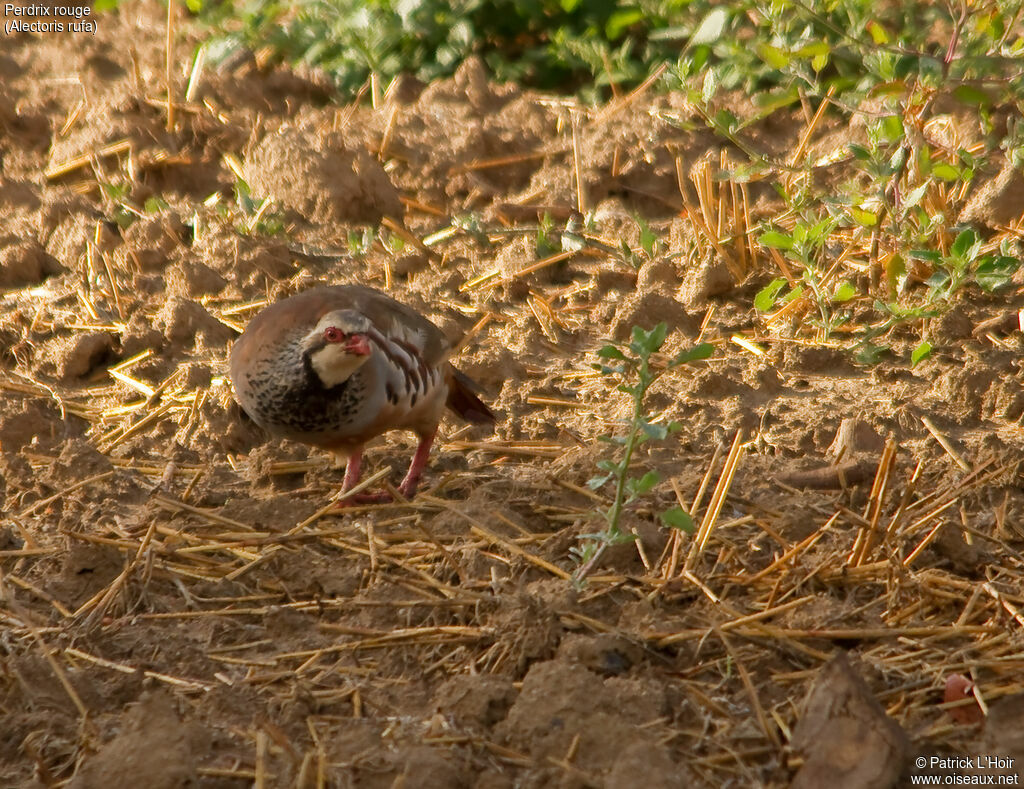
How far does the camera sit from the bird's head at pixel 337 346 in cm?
371

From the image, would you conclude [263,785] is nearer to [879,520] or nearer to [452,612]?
[452,612]

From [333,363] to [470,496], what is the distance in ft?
1.77

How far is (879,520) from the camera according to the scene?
3.38 meters

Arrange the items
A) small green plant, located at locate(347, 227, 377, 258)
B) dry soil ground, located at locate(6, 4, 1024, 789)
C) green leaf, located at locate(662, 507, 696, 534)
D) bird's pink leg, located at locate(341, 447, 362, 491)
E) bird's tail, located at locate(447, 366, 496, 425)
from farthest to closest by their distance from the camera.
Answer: small green plant, located at locate(347, 227, 377, 258)
bird's tail, located at locate(447, 366, 496, 425)
bird's pink leg, located at locate(341, 447, 362, 491)
green leaf, located at locate(662, 507, 696, 534)
dry soil ground, located at locate(6, 4, 1024, 789)

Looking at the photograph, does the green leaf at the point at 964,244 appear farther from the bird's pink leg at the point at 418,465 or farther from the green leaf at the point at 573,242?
the bird's pink leg at the point at 418,465

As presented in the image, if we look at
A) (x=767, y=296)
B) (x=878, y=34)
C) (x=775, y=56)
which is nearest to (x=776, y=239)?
(x=767, y=296)

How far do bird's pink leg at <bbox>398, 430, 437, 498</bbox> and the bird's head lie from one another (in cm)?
44

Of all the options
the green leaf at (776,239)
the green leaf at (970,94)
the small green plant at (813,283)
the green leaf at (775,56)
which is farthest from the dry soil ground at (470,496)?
the green leaf at (775,56)

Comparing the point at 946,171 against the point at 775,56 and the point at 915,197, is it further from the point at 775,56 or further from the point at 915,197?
the point at 775,56

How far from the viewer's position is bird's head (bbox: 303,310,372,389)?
3713 millimetres

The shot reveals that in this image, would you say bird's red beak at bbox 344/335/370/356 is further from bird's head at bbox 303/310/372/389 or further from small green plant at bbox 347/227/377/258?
small green plant at bbox 347/227/377/258

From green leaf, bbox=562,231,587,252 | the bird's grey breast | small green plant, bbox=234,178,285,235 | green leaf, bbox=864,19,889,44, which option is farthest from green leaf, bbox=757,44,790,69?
small green plant, bbox=234,178,285,235

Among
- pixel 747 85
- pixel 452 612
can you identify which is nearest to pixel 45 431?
pixel 452 612

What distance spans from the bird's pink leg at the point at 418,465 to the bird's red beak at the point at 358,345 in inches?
20.7
